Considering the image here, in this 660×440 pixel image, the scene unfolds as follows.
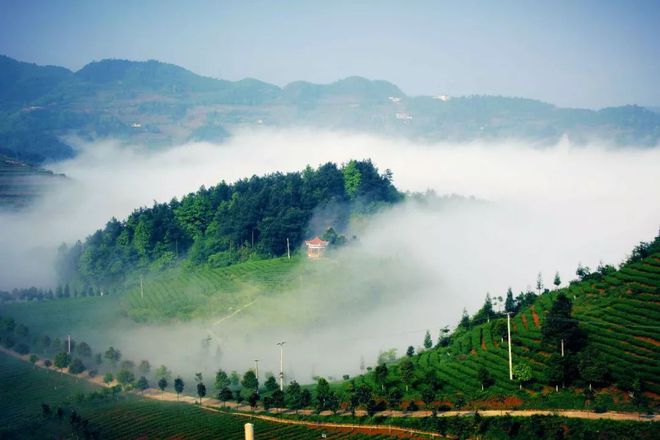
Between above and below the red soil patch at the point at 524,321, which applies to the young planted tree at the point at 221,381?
below

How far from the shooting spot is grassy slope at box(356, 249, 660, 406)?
1682 inches

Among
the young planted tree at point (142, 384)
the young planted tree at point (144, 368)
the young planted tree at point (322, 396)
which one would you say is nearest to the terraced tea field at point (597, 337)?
the young planted tree at point (322, 396)

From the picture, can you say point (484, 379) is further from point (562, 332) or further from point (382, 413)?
point (382, 413)

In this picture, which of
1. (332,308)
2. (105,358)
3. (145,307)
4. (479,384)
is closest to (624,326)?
(479,384)

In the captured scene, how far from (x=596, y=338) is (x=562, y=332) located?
2.09 metres

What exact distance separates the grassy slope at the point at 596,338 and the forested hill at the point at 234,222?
35463mm

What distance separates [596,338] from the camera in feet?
148

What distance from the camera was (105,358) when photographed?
207 feet

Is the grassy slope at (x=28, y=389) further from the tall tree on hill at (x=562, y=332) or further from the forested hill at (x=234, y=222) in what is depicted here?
the tall tree on hill at (x=562, y=332)

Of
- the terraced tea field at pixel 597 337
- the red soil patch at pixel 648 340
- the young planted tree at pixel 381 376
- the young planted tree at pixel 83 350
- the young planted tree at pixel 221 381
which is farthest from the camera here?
the young planted tree at pixel 83 350

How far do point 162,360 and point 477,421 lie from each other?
32.8 metres

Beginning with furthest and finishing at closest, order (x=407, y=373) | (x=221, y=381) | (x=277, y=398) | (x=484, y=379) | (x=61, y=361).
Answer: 1. (x=61, y=361)
2. (x=221, y=381)
3. (x=277, y=398)
4. (x=407, y=373)
5. (x=484, y=379)

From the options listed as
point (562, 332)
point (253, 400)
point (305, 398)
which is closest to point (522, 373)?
point (562, 332)

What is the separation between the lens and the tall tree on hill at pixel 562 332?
44750 mm
